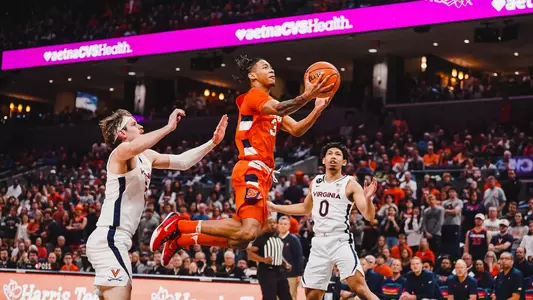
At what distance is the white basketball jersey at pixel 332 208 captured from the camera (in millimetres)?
8703

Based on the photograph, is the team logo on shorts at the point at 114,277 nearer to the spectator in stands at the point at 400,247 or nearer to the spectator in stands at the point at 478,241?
the spectator in stands at the point at 400,247

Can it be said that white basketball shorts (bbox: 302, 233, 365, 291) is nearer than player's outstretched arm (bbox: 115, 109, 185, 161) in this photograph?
No

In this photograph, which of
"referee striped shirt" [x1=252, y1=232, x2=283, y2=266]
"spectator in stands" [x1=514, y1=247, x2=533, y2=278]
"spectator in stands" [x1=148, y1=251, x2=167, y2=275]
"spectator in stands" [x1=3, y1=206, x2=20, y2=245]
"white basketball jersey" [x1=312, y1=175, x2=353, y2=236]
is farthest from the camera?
"spectator in stands" [x1=3, y1=206, x2=20, y2=245]

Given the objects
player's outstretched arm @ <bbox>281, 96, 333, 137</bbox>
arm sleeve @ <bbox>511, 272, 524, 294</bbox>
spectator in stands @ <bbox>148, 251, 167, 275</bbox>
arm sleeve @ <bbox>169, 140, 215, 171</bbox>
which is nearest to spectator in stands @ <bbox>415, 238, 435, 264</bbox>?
arm sleeve @ <bbox>511, 272, 524, 294</bbox>

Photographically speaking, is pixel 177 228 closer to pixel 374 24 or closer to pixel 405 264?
pixel 405 264

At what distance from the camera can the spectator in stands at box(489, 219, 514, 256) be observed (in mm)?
13426

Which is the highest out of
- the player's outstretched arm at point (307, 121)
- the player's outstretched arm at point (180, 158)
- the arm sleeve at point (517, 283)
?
the player's outstretched arm at point (307, 121)

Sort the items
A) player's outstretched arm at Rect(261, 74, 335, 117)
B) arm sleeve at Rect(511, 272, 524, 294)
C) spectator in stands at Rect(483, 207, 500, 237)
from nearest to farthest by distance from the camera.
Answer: player's outstretched arm at Rect(261, 74, 335, 117)
arm sleeve at Rect(511, 272, 524, 294)
spectator in stands at Rect(483, 207, 500, 237)

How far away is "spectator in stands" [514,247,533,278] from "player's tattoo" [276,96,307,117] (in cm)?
696

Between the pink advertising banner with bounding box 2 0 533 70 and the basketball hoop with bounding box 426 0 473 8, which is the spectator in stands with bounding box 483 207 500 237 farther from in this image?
the basketball hoop with bounding box 426 0 473 8

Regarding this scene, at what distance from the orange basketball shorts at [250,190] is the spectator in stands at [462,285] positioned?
5495 mm

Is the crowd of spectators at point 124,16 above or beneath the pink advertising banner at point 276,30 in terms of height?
above

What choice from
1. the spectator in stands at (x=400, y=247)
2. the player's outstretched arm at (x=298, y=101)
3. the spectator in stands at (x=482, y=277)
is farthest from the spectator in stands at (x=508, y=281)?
the player's outstretched arm at (x=298, y=101)

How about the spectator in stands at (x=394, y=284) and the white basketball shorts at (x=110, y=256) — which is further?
the spectator in stands at (x=394, y=284)
